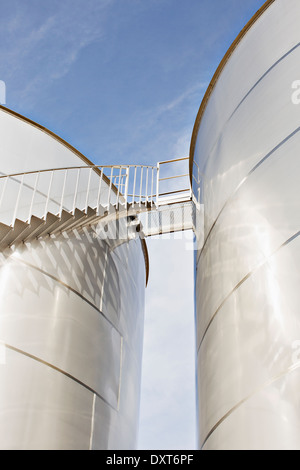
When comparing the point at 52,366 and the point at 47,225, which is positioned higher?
the point at 47,225

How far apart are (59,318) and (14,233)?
145cm

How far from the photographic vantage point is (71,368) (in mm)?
6969

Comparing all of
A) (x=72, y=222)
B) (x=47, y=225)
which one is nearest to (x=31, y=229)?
(x=47, y=225)

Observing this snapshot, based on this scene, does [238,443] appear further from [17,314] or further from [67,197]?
[67,197]

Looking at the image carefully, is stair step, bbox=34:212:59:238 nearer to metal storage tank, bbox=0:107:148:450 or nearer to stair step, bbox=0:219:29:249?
metal storage tank, bbox=0:107:148:450

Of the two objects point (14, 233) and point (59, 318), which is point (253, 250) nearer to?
point (59, 318)

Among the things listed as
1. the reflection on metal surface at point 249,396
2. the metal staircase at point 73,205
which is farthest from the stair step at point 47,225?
the reflection on metal surface at point 249,396

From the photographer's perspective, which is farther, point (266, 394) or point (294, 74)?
point (294, 74)

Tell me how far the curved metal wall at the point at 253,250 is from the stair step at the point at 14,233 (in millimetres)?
2760

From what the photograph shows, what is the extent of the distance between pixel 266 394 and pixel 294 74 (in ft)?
12.4

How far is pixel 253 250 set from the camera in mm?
5461

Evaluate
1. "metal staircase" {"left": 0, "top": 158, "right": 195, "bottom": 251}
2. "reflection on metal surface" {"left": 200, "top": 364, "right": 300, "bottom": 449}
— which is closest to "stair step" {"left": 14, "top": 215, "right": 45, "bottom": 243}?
"metal staircase" {"left": 0, "top": 158, "right": 195, "bottom": 251}

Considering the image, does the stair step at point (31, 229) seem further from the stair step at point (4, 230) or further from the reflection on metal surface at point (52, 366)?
the reflection on metal surface at point (52, 366)

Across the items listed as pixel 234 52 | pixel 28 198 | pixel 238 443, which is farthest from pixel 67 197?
pixel 238 443
